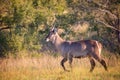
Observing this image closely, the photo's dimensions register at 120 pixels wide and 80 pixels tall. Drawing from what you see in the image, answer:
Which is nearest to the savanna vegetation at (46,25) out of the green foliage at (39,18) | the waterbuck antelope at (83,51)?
the green foliage at (39,18)

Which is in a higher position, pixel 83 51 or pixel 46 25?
pixel 83 51

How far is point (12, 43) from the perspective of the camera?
47.7 ft

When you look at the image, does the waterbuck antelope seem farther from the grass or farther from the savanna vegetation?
the savanna vegetation

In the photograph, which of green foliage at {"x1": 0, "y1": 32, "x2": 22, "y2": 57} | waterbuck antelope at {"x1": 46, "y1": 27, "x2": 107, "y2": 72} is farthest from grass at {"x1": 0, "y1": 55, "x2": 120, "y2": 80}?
green foliage at {"x1": 0, "y1": 32, "x2": 22, "y2": 57}

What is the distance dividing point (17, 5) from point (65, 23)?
2.75 meters

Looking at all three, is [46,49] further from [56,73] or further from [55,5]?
[56,73]

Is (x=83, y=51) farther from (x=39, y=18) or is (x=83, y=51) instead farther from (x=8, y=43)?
(x=8, y=43)

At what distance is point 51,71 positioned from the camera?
1062 cm

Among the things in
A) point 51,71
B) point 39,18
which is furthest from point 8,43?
point 51,71

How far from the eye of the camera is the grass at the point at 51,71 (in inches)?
384

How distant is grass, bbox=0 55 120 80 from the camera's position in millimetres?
9758

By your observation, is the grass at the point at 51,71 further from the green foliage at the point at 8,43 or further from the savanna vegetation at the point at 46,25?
the green foliage at the point at 8,43

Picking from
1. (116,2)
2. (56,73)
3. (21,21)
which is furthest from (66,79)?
(116,2)

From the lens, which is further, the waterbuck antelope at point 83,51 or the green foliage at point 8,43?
the green foliage at point 8,43
